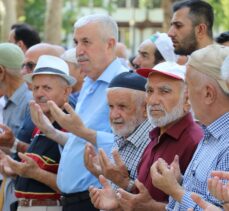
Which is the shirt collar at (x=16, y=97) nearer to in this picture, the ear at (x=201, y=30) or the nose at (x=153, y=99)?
the ear at (x=201, y=30)

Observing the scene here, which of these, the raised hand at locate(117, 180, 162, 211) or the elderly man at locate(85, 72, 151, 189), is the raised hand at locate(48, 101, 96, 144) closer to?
the elderly man at locate(85, 72, 151, 189)

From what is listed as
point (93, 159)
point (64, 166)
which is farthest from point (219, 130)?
point (64, 166)

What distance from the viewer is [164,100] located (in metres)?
5.57

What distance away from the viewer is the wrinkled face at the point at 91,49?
22.6ft

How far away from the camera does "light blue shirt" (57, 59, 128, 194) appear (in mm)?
6547

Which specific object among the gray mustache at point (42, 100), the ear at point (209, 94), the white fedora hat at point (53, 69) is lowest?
the gray mustache at point (42, 100)

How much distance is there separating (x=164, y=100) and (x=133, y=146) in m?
0.58

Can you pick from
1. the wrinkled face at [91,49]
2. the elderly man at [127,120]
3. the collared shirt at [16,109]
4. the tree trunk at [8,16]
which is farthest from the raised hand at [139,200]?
the tree trunk at [8,16]

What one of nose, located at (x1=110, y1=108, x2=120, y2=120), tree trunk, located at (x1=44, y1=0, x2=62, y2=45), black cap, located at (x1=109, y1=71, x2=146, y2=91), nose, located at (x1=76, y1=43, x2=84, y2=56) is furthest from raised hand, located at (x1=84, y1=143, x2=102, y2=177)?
tree trunk, located at (x1=44, y1=0, x2=62, y2=45)

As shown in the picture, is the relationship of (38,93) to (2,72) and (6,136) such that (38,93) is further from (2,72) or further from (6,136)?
(2,72)

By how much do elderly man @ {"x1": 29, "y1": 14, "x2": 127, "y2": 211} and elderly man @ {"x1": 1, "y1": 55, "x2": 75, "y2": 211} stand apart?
23 cm

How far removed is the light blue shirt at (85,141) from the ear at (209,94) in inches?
66.8

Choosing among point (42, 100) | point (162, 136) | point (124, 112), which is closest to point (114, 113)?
point (124, 112)

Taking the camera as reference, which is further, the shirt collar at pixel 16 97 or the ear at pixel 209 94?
the shirt collar at pixel 16 97
